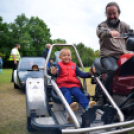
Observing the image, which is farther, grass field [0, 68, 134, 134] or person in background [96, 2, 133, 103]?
grass field [0, 68, 134, 134]

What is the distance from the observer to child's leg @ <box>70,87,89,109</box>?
3176 millimetres

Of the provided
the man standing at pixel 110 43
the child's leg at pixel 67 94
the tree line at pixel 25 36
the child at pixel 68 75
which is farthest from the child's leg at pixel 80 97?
the tree line at pixel 25 36

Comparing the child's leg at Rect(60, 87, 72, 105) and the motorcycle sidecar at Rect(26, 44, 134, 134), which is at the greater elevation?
the child's leg at Rect(60, 87, 72, 105)

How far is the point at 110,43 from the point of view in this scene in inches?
133

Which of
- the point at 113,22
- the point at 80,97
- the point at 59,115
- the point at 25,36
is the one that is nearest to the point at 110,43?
the point at 113,22

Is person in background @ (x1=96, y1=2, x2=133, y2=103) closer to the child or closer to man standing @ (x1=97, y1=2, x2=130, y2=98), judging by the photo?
man standing @ (x1=97, y1=2, x2=130, y2=98)

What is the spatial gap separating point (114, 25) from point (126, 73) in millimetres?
932

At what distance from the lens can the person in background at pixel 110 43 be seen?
315 cm

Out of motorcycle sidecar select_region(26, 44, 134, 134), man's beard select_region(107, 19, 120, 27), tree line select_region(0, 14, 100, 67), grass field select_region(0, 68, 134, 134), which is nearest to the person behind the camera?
motorcycle sidecar select_region(26, 44, 134, 134)

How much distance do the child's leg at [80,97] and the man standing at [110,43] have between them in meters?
0.40

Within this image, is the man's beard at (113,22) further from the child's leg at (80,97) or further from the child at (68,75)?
the child's leg at (80,97)

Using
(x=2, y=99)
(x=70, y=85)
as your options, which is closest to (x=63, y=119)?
(x=70, y=85)

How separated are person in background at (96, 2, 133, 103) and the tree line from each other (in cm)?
4122

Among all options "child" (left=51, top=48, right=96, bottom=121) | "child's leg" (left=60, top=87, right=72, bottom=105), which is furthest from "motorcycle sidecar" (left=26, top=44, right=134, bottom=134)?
"child" (left=51, top=48, right=96, bottom=121)
